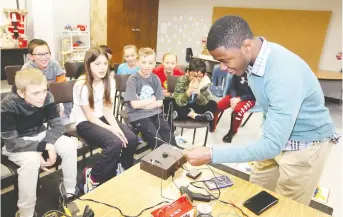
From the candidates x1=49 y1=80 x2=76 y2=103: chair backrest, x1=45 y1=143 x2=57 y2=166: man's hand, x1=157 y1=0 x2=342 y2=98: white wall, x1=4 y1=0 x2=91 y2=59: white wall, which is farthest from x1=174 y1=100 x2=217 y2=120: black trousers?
x1=4 y1=0 x2=91 y2=59: white wall

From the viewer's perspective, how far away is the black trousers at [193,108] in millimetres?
2693

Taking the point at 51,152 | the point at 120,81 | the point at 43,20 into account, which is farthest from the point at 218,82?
the point at 43,20

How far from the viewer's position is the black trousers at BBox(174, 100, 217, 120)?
269 cm

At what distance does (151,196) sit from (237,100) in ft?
6.92

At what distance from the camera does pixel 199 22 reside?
682cm

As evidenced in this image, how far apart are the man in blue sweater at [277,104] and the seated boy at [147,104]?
1.19 m

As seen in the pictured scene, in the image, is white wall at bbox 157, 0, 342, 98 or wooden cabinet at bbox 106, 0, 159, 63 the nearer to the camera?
white wall at bbox 157, 0, 342, 98

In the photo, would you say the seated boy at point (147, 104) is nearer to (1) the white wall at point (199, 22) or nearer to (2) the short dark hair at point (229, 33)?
(2) the short dark hair at point (229, 33)

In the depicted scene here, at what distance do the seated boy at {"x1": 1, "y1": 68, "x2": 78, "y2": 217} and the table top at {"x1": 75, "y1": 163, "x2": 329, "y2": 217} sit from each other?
67cm

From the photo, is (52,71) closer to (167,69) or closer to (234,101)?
(167,69)

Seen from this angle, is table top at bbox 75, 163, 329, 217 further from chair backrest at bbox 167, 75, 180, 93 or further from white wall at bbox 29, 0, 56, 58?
white wall at bbox 29, 0, 56, 58

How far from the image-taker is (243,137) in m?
3.47

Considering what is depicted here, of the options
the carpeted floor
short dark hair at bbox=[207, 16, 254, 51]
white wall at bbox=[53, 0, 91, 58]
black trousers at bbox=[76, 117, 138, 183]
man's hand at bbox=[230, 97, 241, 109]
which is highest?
white wall at bbox=[53, 0, 91, 58]

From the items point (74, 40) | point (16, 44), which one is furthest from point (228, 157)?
point (74, 40)
